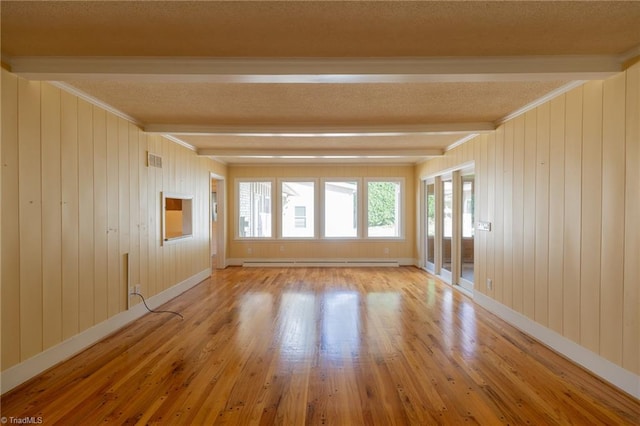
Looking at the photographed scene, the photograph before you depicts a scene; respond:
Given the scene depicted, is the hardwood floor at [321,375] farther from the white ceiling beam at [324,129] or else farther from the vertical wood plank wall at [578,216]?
the white ceiling beam at [324,129]

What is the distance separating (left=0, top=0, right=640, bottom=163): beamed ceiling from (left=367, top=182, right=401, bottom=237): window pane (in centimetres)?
406

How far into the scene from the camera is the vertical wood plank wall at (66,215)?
236cm

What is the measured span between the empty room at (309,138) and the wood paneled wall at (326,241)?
2892 mm

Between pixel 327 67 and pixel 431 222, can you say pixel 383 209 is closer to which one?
pixel 431 222

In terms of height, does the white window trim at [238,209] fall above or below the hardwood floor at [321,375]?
above

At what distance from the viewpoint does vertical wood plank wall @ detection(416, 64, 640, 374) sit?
91.4 inches

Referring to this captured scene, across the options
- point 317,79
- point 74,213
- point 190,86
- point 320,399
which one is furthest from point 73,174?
point 320,399

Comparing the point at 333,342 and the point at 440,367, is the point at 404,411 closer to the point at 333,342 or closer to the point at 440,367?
the point at 440,367

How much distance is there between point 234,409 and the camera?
2117 mm

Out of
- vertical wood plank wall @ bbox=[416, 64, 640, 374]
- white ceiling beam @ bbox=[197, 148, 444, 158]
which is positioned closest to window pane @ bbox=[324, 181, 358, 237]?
white ceiling beam @ bbox=[197, 148, 444, 158]

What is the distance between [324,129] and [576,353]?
11.4ft

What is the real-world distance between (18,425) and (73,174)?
2008 mm

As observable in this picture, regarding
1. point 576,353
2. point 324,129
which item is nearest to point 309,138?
point 324,129

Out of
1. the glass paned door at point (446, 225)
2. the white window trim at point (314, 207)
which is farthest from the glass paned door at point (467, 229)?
the white window trim at point (314, 207)
